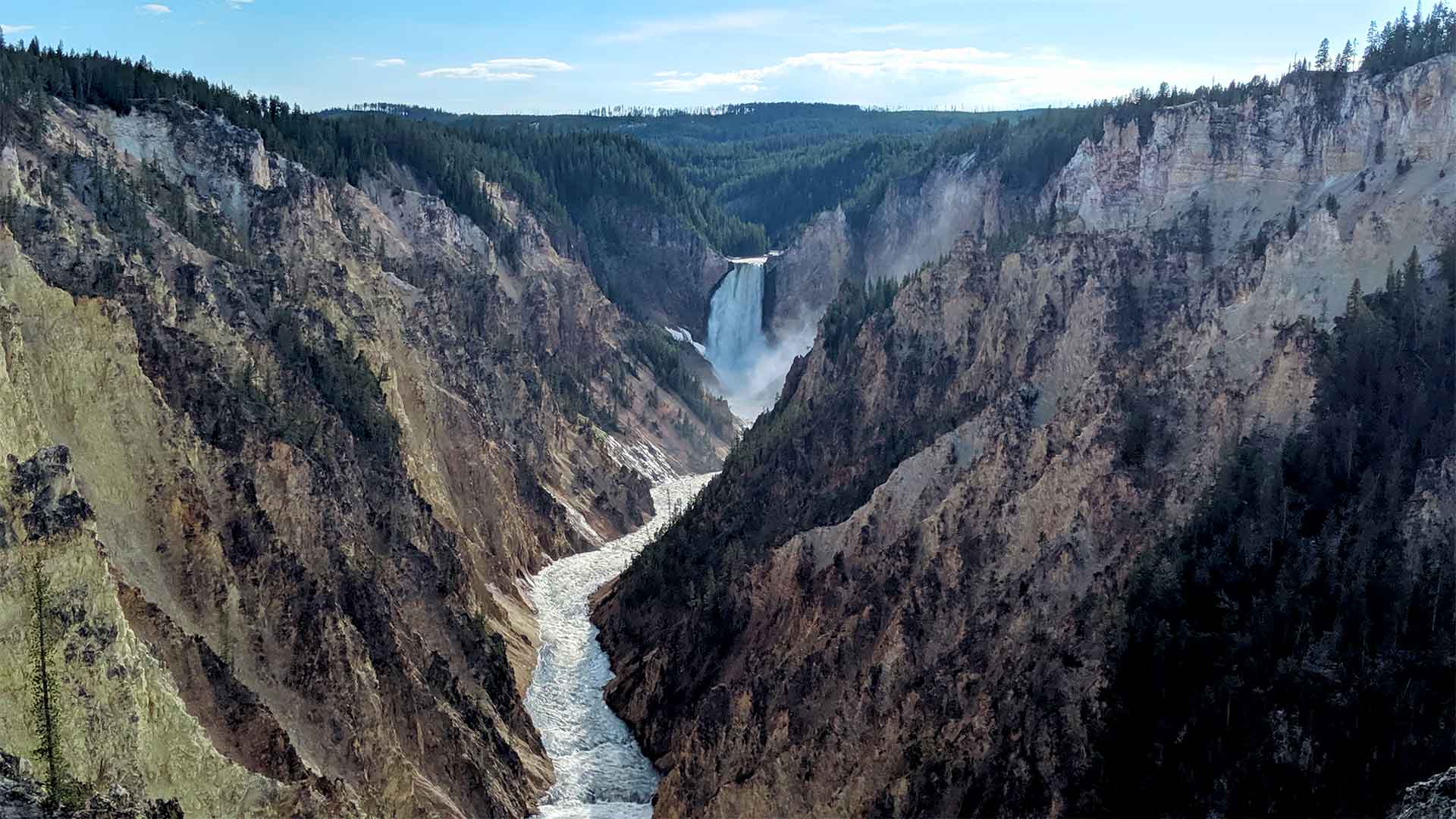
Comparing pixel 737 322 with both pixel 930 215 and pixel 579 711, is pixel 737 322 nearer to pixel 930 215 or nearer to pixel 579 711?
pixel 930 215

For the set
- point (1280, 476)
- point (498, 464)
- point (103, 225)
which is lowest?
point (498, 464)

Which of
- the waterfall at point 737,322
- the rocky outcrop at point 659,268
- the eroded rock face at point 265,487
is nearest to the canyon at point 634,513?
the eroded rock face at point 265,487

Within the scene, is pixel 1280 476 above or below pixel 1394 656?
above

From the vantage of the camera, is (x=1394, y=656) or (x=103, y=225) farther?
(x=103, y=225)

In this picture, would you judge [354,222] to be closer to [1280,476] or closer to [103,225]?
[103,225]

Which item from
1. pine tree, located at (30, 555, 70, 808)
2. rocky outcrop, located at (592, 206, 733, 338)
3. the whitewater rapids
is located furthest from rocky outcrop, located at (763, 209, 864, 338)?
pine tree, located at (30, 555, 70, 808)

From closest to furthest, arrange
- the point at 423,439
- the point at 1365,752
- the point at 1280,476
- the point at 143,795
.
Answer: the point at 143,795, the point at 1365,752, the point at 1280,476, the point at 423,439

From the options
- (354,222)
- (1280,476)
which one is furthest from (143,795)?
(354,222)
